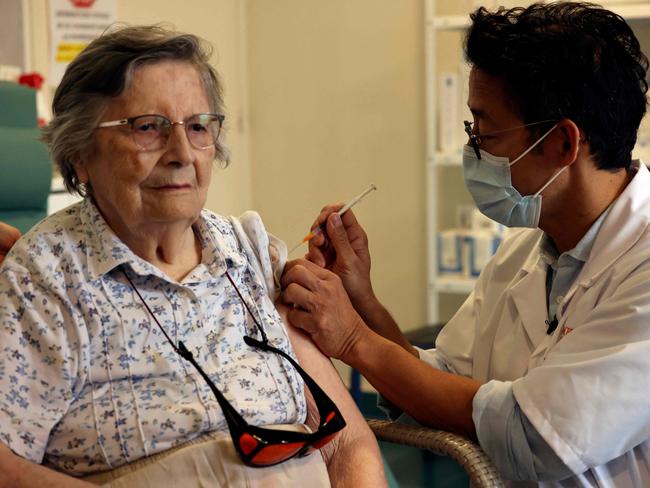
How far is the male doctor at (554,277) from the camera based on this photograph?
5.34 feet

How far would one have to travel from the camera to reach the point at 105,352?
1.53 m

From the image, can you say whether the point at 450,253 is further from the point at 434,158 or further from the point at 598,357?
the point at 598,357

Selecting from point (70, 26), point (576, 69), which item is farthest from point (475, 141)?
point (70, 26)

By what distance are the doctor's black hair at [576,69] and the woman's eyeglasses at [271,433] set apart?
67 cm

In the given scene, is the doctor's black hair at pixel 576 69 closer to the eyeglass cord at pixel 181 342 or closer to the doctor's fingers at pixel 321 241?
the doctor's fingers at pixel 321 241

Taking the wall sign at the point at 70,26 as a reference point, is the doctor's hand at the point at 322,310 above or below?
below

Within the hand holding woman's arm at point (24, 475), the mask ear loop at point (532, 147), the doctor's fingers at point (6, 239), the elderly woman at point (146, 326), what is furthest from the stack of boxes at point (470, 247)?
the hand holding woman's arm at point (24, 475)

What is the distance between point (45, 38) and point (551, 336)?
2.69m

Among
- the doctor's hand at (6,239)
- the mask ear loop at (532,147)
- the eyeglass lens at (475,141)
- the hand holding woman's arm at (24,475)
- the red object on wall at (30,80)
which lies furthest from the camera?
the red object on wall at (30,80)

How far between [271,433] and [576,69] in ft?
2.88

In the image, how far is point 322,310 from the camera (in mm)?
1799

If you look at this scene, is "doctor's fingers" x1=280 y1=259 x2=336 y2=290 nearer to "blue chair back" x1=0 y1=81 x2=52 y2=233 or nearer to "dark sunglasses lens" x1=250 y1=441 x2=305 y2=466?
"dark sunglasses lens" x1=250 y1=441 x2=305 y2=466

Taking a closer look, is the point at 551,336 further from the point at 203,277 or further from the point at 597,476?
the point at 203,277

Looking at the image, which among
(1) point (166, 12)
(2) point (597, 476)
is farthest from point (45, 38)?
(2) point (597, 476)
